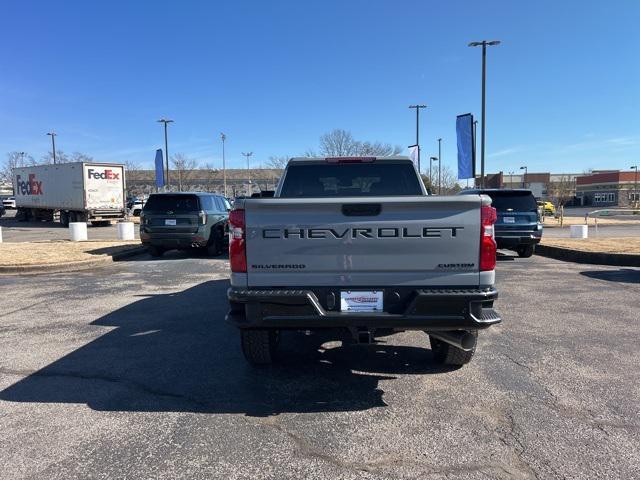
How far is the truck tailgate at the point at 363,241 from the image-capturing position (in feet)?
12.4

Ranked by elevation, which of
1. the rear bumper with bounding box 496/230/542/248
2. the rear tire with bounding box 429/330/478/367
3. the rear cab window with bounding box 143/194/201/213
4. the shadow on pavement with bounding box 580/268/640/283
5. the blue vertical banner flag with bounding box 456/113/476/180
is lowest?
the shadow on pavement with bounding box 580/268/640/283

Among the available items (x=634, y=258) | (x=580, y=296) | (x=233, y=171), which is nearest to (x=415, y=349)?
(x=580, y=296)

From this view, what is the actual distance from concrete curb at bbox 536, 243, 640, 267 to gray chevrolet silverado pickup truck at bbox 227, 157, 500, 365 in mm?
10246

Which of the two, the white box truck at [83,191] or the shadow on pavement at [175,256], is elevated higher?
the white box truck at [83,191]

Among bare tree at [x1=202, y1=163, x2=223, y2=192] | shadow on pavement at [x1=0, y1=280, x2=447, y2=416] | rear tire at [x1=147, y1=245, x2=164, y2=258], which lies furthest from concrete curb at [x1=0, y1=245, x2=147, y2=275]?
bare tree at [x1=202, y1=163, x2=223, y2=192]

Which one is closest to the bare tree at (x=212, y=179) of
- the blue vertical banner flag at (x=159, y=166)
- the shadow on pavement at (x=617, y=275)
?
the blue vertical banner flag at (x=159, y=166)

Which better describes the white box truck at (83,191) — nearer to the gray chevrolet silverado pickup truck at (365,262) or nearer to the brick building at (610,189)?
the gray chevrolet silverado pickup truck at (365,262)

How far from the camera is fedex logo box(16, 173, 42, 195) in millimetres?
33875

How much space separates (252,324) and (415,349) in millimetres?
2314

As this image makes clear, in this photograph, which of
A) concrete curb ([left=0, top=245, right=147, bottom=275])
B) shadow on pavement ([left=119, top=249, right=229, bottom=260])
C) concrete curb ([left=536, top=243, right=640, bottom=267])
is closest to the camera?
concrete curb ([left=0, top=245, right=147, bottom=275])

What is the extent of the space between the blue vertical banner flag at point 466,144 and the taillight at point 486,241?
74.6 feet

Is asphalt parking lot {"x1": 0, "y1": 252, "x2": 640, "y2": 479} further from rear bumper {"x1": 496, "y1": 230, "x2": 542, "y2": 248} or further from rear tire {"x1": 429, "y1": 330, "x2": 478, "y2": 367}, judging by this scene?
rear bumper {"x1": 496, "y1": 230, "x2": 542, "y2": 248}

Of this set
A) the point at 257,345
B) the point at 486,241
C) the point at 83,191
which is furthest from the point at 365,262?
the point at 83,191

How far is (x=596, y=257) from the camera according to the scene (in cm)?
1259
